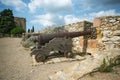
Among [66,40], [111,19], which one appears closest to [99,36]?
[111,19]

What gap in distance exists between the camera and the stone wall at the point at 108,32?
5.52 metres

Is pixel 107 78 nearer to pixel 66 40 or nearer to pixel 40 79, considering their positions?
pixel 40 79

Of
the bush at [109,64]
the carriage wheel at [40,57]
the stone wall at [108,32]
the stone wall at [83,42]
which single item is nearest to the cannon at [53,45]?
the carriage wheel at [40,57]

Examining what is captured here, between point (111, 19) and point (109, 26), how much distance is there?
0.91 feet

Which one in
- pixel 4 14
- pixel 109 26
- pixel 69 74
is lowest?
pixel 69 74

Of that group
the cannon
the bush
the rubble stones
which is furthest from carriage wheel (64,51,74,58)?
the bush

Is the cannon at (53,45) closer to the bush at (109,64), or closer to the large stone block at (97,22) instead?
the large stone block at (97,22)

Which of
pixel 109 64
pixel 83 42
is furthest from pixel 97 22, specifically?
pixel 109 64

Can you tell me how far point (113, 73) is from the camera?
3.13 m

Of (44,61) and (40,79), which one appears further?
(44,61)

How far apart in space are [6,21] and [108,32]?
30.6 meters

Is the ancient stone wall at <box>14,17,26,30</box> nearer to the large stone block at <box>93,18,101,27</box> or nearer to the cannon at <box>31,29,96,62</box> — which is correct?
the cannon at <box>31,29,96,62</box>

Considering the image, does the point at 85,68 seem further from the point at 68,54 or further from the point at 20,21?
the point at 20,21

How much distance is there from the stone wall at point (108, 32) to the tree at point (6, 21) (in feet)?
97.2
